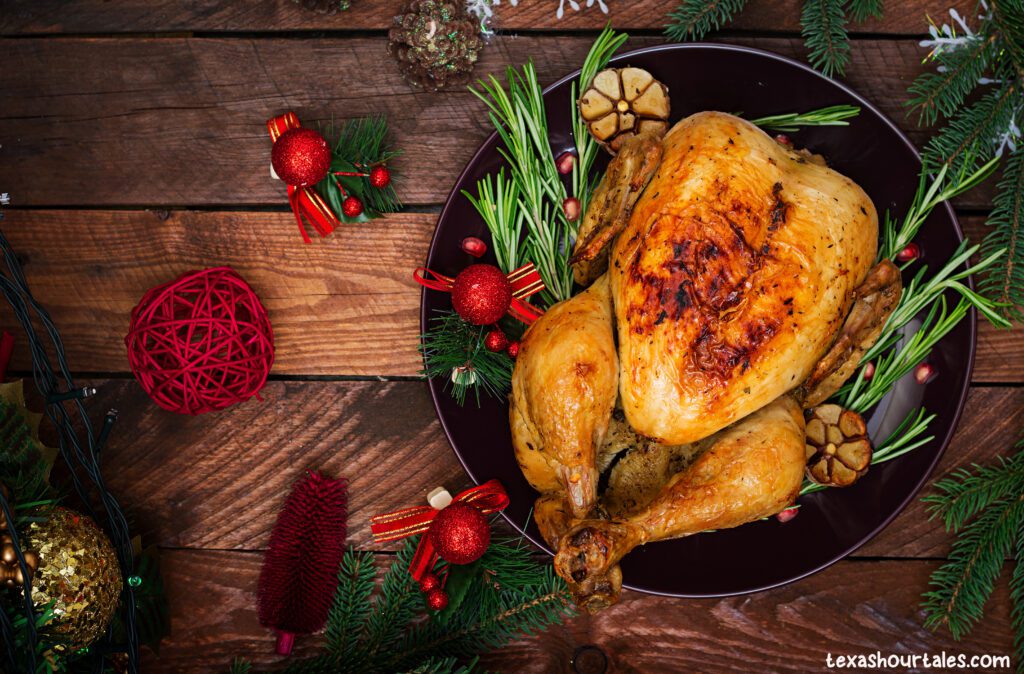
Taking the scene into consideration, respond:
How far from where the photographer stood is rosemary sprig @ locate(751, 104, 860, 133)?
1.42 metres

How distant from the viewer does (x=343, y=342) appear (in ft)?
5.38

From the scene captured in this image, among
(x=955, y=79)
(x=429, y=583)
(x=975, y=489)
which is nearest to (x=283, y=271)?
(x=429, y=583)

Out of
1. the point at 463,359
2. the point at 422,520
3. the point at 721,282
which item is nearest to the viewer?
the point at 721,282

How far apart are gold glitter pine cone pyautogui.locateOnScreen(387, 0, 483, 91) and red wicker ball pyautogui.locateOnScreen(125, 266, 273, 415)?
0.58 meters

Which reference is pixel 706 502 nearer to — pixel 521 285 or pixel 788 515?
pixel 788 515

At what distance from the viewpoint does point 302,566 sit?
5.02 feet

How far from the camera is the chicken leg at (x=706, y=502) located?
45.4 inches

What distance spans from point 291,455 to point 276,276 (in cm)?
40

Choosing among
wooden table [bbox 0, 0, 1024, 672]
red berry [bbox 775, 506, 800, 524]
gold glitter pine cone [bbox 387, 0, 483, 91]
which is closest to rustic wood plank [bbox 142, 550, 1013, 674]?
wooden table [bbox 0, 0, 1024, 672]

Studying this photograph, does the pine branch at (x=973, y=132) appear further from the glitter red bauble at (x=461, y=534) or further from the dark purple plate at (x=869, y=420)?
the glitter red bauble at (x=461, y=534)

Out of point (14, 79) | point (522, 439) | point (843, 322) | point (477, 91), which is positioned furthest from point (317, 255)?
point (843, 322)

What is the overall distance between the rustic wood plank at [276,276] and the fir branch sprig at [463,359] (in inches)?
6.8

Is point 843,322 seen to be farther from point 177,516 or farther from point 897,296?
point 177,516

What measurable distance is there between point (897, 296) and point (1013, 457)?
59 cm
